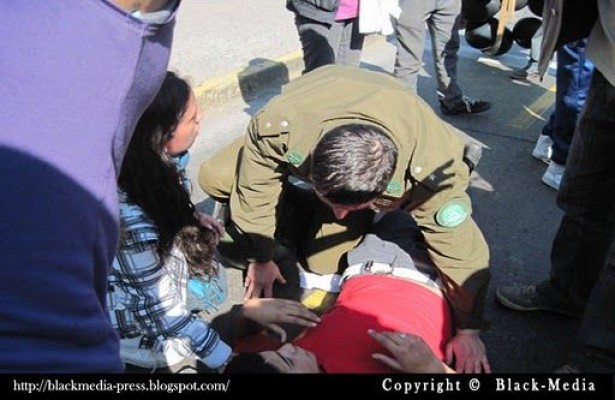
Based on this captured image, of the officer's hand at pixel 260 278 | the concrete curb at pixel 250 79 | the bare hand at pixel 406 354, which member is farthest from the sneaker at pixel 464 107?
the bare hand at pixel 406 354

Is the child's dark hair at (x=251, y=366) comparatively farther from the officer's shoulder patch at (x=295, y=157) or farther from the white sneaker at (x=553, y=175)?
the white sneaker at (x=553, y=175)

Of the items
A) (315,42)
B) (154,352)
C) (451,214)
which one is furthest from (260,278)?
(315,42)

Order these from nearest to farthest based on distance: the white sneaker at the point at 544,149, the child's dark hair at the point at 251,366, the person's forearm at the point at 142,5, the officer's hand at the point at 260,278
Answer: the person's forearm at the point at 142,5, the child's dark hair at the point at 251,366, the officer's hand at the point at 260,278, the white sneaker at the point at 544,149

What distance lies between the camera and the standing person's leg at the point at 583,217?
2.06 metres

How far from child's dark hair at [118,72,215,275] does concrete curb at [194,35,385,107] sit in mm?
2450

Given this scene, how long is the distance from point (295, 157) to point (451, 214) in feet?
1.86

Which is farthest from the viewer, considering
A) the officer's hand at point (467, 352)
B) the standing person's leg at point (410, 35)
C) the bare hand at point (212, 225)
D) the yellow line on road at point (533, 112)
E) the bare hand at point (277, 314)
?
the yellow line on road at point (533, 112)

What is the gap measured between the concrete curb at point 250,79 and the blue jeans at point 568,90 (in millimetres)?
2370

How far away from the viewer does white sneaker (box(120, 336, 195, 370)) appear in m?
2.08

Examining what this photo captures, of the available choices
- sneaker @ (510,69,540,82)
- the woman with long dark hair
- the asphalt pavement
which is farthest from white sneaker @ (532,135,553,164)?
the woman with long dark hair
